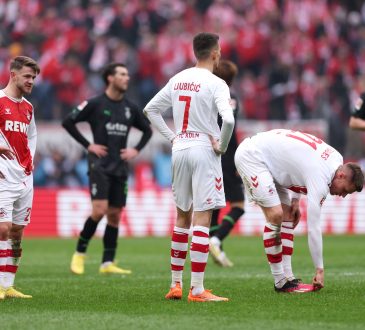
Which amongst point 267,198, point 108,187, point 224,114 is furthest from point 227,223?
point 224,114

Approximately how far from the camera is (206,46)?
8594 millimetres

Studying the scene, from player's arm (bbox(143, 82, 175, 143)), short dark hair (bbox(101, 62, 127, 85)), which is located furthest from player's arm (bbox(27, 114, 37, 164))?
short dark hair (bbox(101, 62, 127, 85))

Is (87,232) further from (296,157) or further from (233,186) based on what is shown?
(296,157)

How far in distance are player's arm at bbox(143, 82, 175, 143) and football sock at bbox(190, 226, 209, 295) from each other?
97cm

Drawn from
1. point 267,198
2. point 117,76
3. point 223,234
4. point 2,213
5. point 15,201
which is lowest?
point 223,234

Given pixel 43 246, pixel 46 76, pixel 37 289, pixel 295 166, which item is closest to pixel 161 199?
pixel 43 246

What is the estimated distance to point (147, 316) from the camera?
24.5 ft

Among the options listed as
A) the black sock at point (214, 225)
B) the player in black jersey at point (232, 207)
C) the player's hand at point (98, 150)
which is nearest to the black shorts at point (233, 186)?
the player in black jersey at point (232, 207)

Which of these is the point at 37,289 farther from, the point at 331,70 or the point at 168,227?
the point at 331,70

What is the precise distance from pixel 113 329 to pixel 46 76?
17280 mm

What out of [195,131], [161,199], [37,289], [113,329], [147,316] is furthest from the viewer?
[161,199]

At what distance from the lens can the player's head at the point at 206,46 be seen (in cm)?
856

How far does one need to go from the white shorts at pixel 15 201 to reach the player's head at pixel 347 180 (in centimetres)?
288

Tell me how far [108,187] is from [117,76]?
1473 mm
